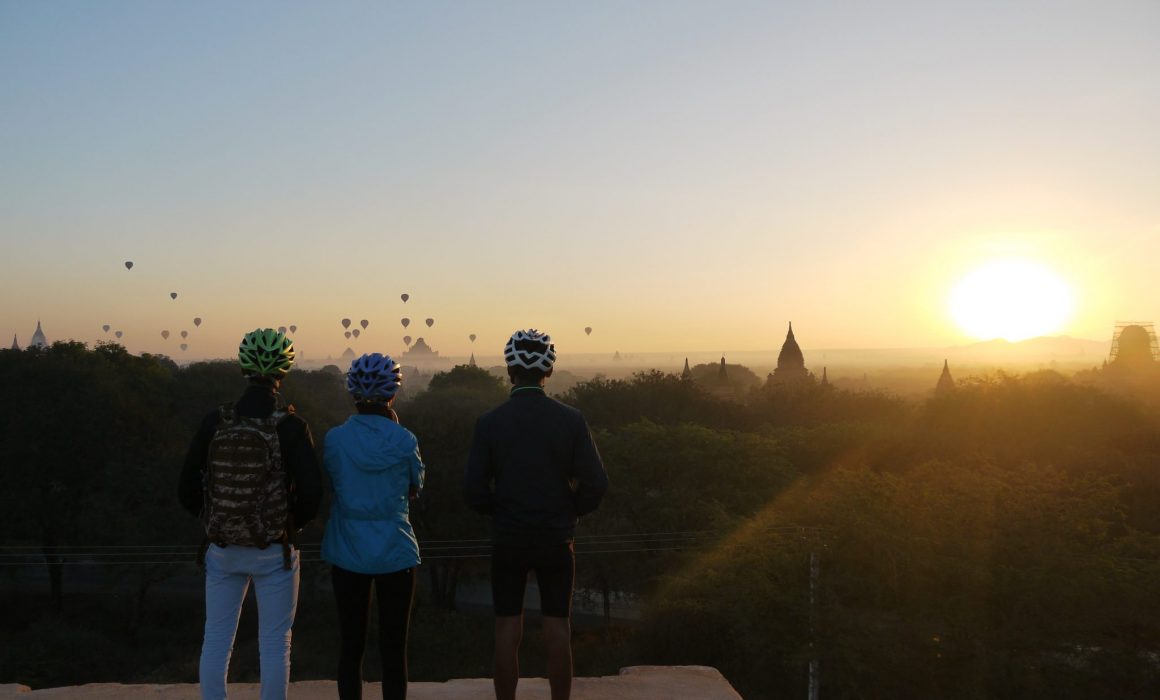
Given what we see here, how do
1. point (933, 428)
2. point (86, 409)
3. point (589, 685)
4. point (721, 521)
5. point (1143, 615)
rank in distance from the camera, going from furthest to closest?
point (933, 428) → point (86, 409) → point (721, 521) → point (1143, 615) → point (589, 685)

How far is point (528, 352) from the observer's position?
446 centimetres

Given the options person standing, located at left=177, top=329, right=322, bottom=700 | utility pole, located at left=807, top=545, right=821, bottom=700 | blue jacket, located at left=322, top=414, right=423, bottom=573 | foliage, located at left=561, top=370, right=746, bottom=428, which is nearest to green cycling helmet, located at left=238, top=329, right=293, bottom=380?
person standing, located at left=177, top=329, right=322, bottom=700

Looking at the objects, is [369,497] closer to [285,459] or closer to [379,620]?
[285,459]

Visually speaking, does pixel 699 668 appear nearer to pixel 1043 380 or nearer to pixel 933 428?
pixel 933 428

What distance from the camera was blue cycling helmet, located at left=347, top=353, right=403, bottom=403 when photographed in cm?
434

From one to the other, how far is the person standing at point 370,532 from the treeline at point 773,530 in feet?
37.5

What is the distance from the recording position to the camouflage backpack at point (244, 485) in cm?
394

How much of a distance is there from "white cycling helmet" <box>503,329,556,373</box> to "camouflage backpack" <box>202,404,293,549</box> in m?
1.30

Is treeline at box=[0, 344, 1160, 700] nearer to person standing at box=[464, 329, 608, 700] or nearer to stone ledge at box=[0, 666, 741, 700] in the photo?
stone ledge at box=[0, 666, 741, 700]

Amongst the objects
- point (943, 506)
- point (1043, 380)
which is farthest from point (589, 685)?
point (1043, 380)

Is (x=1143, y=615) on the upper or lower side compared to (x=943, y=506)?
lower

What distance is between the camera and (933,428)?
124ft

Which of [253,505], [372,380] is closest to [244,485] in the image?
[253,505]

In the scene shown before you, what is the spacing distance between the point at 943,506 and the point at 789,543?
3725mm
